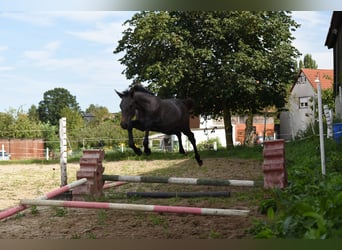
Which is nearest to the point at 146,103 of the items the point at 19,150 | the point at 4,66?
the point at 19,150

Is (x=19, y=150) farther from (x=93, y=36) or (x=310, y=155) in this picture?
(x=310, y=155)

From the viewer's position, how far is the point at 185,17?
509 centimetres

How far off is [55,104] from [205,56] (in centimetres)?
207

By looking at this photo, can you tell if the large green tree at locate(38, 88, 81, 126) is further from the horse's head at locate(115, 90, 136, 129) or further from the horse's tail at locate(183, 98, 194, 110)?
the horse's head at locate(115, 90, 136, 129)

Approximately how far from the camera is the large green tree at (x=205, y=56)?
14.3 feet

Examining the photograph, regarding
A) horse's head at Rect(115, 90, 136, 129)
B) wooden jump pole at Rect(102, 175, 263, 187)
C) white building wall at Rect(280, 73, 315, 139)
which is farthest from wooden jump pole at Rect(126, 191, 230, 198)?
white building wall at Rect(280, 73, 315, 139)

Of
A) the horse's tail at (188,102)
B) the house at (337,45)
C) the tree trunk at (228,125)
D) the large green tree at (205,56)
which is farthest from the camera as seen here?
the house at (337,45)

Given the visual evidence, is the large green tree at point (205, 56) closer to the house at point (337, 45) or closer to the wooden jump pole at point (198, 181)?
the wooden jump pole at point (198, 181)

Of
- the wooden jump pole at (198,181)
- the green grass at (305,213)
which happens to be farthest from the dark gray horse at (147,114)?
the green grass at (305,213)

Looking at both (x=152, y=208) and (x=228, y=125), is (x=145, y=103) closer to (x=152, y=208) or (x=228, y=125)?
(x=152, y=208)

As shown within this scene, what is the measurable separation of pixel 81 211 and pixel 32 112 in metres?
1.90

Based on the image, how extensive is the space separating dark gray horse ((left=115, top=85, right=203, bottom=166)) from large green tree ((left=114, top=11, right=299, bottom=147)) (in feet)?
2.52

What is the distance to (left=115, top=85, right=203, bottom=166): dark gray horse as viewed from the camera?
10.6 feet

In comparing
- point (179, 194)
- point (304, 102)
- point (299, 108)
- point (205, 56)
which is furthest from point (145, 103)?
point (304, 102)
